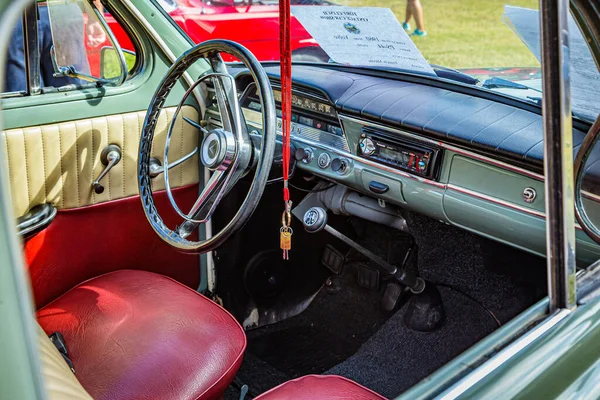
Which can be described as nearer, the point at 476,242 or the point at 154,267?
the point at 476,242

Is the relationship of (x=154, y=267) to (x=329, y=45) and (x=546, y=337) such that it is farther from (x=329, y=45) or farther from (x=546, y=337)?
(x=546, y=337)

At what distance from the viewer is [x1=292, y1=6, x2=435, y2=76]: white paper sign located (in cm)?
148

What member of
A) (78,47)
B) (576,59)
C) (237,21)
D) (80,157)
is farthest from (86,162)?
(237,21)

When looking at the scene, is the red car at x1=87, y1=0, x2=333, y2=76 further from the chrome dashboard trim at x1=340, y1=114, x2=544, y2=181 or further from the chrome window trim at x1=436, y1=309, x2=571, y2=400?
the chrome window trim at x1=436, y1=309, x2=571, y2=400

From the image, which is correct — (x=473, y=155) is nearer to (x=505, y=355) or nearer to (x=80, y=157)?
(x=505, y=355)

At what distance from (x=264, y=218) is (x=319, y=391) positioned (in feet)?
3.50

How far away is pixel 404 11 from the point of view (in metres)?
1.85

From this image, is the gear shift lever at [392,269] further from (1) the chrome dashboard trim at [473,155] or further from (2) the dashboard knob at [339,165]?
(1) the chrome dashboard trim at [473,155]

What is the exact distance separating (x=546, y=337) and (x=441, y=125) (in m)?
0.84

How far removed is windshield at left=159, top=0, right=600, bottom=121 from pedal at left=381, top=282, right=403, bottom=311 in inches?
31.1

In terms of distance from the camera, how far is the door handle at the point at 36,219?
77.5 inches

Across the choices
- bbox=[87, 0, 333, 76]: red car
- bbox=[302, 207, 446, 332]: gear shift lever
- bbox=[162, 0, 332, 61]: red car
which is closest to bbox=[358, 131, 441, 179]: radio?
bbox=[302, 207, 446, 332]: gear shift lever

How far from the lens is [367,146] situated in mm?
1960

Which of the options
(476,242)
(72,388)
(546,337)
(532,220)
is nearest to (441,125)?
(532,220)
